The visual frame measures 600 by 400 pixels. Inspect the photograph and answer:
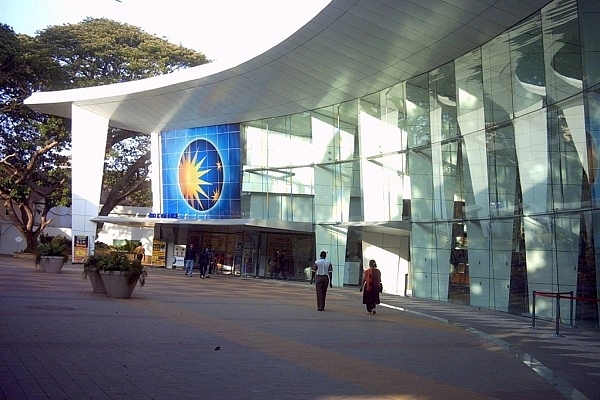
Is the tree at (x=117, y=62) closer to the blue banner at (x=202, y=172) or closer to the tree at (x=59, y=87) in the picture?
the tree at (x=59, y=87)

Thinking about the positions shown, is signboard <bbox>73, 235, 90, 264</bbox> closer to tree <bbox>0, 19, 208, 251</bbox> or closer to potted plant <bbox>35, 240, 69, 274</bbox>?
tree <bbox>0, 19, 208, 251</bbox>

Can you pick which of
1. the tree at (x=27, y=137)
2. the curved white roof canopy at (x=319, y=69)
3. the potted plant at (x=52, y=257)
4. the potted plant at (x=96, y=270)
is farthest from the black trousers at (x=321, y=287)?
the tree at (x=27, y=137)

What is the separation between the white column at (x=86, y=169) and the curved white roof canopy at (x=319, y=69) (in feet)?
3.52

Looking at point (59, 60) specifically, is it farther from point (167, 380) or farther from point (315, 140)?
point (167, 380)

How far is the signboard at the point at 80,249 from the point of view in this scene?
135ft

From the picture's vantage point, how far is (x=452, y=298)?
25.7 metres

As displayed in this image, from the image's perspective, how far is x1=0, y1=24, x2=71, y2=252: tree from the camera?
43312 millimetres

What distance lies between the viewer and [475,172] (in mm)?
23984

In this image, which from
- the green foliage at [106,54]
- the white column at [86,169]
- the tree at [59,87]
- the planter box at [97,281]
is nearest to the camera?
the planter box at [97,281]

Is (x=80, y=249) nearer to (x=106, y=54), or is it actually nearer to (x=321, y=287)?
(x=106, y=54)

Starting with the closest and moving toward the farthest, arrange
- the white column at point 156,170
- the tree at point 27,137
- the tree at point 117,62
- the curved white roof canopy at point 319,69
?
the curved white roof canopy at point 319,69 → the tree at point 27,137 → the white column at point 156,170 → the tree at point 117,62

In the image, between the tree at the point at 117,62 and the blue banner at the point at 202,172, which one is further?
the tree at the point at 117,62

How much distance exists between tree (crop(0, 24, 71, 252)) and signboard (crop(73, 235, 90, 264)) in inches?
298

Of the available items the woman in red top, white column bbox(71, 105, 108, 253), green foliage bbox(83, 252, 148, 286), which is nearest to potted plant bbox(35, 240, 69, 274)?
white column bbox(71, 105, 108, 253)
